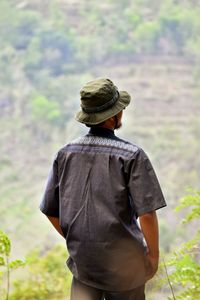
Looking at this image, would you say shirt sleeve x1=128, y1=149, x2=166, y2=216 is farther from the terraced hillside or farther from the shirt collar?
the terraced hillside

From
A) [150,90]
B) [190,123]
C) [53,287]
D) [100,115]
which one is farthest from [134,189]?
[150,90]

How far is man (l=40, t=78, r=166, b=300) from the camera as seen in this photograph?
1427 mm

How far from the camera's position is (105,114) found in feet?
4.83

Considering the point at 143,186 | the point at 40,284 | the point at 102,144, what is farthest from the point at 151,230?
the point at 40,284

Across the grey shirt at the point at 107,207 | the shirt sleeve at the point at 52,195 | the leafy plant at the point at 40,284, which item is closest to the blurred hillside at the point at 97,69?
the leafy plant at the point at 40,284

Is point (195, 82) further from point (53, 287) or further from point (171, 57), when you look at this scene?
point (53, 287)

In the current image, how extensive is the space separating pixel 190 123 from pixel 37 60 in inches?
176

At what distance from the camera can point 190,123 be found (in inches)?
572

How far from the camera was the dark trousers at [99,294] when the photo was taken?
4.83ft

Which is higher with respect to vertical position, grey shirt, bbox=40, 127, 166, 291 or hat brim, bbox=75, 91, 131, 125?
hat brim, bbox=75, 91, 131, 125

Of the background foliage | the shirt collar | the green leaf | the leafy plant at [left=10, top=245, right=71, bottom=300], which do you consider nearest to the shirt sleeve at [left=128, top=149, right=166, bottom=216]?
the shirt collar

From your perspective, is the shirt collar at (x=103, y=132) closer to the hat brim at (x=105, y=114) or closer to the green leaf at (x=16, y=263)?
the hat brim at (x=105, y=114)

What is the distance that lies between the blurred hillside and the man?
1143cm

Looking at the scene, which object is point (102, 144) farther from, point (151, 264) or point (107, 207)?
point (151, 264)
